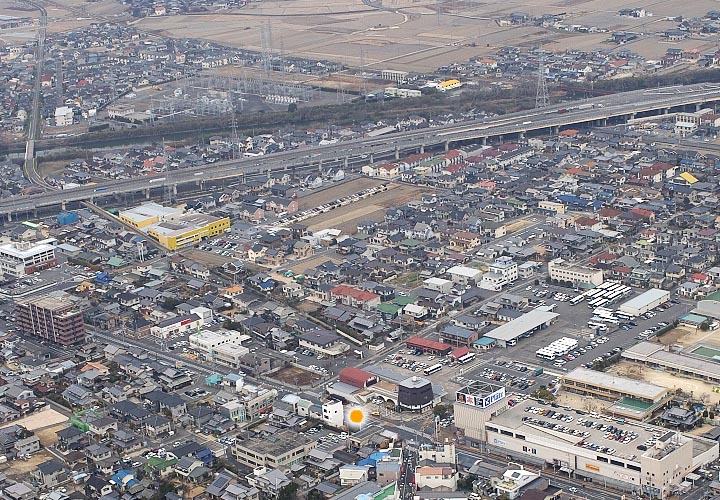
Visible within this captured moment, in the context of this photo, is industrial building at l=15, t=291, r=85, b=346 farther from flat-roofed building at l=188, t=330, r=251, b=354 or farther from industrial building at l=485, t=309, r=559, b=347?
industrial building at l=485, t=309, r=559, b=347

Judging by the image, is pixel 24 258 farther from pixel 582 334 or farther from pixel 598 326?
pixel 598 326

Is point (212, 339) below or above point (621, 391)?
below

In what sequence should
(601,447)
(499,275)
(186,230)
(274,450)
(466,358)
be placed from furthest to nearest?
(186,230), (499,275), (466,358), (274,450), (601,447)

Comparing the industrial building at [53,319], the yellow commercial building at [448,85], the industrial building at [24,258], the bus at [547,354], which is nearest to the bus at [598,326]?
the bus at [547,354]

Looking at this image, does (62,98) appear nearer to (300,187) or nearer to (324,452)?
(300,187)

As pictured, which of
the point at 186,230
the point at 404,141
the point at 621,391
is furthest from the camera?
the point at 404,141

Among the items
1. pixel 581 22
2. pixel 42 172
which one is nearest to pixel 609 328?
pixel 42 172

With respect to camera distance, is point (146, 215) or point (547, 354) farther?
point (146, 215)

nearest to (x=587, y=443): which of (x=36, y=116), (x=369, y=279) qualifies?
(x=369, y=279)
